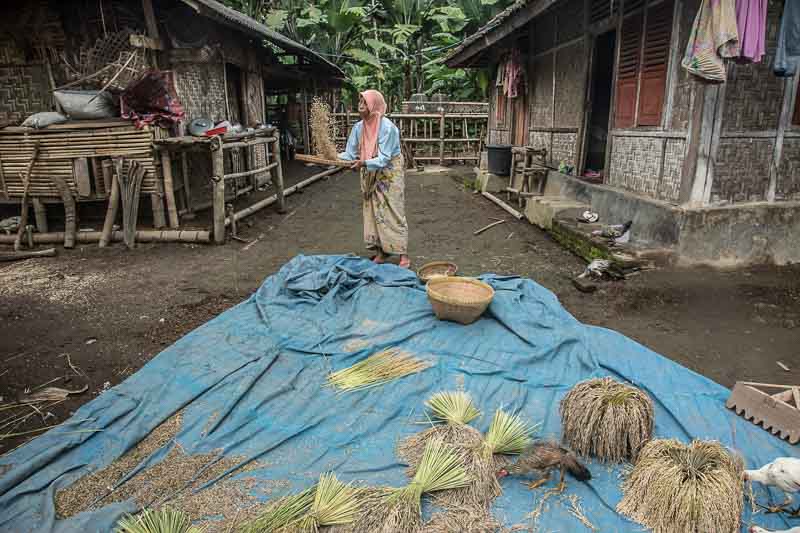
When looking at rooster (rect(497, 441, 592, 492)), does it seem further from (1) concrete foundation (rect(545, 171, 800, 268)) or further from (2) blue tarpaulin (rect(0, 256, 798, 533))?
(1) concrete foundation (rect(545, 171, 800, 268))

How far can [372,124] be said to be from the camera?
5.00m

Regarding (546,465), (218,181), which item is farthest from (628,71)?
(546,465)

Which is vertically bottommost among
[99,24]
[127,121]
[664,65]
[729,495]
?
[729,495]

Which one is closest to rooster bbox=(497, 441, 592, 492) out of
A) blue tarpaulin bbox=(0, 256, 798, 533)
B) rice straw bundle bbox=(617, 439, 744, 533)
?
blue tarpaulin bbox=(0, 256, 798, 533)

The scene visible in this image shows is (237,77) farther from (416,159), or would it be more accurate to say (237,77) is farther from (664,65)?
(664,65)

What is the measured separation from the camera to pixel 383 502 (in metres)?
2.00

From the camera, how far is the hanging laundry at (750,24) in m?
4.28

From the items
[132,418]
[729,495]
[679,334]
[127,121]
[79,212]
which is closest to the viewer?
[729,495]

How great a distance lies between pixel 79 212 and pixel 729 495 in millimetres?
8677

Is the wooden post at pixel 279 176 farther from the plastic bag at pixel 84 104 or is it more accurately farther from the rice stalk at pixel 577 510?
the rice stalk at pixel 577 510

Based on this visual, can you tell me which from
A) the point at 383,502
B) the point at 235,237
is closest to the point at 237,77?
the point at 235,237

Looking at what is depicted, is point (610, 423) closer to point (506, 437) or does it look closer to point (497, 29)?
point (506, 437)

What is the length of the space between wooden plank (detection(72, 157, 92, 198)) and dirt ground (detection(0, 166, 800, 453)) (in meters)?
0.82

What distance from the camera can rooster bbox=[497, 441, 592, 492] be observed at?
2242 millimetres
